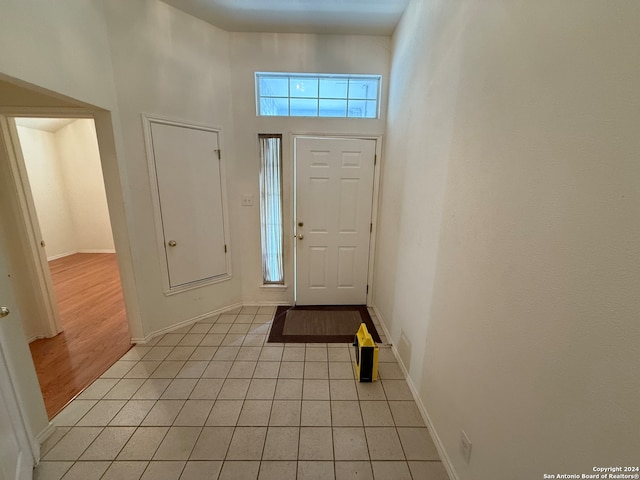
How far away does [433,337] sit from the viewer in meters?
1.47

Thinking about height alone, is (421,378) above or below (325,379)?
above

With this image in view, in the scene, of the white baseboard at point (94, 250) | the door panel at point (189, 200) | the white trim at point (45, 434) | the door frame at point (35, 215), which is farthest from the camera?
the white baseboard at point (94, 250)

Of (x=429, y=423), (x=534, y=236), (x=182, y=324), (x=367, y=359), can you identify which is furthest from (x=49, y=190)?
(x=534, y=236)

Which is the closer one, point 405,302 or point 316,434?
point 316,434

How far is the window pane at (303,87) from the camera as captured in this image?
262 cm

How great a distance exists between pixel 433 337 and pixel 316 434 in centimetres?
93

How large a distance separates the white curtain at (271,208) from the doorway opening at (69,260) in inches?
61.9

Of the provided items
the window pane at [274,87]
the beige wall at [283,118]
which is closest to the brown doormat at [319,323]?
the beige wall at [283,118]

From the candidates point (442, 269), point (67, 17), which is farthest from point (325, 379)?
point (67, 17)

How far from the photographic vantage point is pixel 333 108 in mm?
2674

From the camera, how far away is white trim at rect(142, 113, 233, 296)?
82.7 inches

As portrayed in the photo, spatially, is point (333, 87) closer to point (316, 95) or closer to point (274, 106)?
point (316, 95)

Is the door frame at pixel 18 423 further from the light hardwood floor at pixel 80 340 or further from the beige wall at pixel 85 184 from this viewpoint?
the beige wall at pixel 85 184

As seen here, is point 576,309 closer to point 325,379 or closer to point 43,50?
point 325,379
